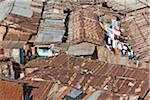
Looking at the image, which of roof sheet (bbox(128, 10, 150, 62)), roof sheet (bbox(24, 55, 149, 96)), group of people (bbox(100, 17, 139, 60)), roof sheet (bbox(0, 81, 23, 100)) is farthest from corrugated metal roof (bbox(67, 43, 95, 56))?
roof sheet (bbox(0, 81, 23, 100))

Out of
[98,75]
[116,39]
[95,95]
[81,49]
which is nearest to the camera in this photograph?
[95,95]

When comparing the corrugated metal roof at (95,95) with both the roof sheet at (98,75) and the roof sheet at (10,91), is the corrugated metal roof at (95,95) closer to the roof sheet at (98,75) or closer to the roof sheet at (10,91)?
the roof sheet at (98,75)

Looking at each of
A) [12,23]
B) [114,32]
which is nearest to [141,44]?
[114,32]

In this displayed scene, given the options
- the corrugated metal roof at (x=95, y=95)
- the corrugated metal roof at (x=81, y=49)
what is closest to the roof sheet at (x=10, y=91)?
the corrugated metal roof at (x=95, y=95)

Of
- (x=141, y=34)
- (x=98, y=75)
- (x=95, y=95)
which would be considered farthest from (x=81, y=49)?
(x=95, y=95)

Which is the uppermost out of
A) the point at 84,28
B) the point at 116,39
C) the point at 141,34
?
the point at 84,28

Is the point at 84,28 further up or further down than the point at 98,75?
further up

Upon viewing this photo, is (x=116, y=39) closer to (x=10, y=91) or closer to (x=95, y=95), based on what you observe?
(x=95, y=95)

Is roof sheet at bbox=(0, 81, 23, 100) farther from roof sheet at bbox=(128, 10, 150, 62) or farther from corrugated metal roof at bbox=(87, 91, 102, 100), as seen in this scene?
roof sheet at bbox=(128, 10, 150, 62)
